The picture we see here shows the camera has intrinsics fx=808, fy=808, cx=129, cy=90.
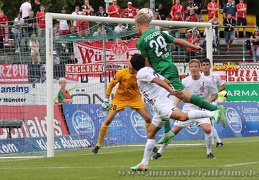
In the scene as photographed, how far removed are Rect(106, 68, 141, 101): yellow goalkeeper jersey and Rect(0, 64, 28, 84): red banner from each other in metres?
2.70

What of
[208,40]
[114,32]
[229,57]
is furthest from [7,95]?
[229,57]

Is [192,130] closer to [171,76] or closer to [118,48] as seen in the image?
[118,48]

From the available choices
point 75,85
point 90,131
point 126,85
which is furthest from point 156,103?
point 75,85

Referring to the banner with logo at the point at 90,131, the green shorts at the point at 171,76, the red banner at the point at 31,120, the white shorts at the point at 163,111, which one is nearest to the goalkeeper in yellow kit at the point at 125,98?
the banner with logo at the point at 90,131

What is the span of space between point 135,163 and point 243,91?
17.0 m

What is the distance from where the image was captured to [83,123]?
861 inches

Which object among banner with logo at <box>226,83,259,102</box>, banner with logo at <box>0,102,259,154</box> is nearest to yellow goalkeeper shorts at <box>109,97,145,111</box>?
banner with logo at <box>0,102,259,154</box>

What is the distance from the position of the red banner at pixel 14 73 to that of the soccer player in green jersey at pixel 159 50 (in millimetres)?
6699

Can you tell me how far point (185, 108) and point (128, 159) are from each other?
1866 millimetres

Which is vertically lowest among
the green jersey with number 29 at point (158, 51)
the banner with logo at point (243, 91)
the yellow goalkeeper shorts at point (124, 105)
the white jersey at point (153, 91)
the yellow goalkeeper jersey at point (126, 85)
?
the banner with logo at point (243, 91)

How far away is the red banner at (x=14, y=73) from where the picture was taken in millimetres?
20297

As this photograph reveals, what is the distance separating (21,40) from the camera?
1969 cm

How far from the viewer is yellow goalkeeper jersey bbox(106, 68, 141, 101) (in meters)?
18.8

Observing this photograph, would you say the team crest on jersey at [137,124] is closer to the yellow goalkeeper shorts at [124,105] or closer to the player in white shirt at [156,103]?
the yellow goalkeeper shorts at [124,105]
